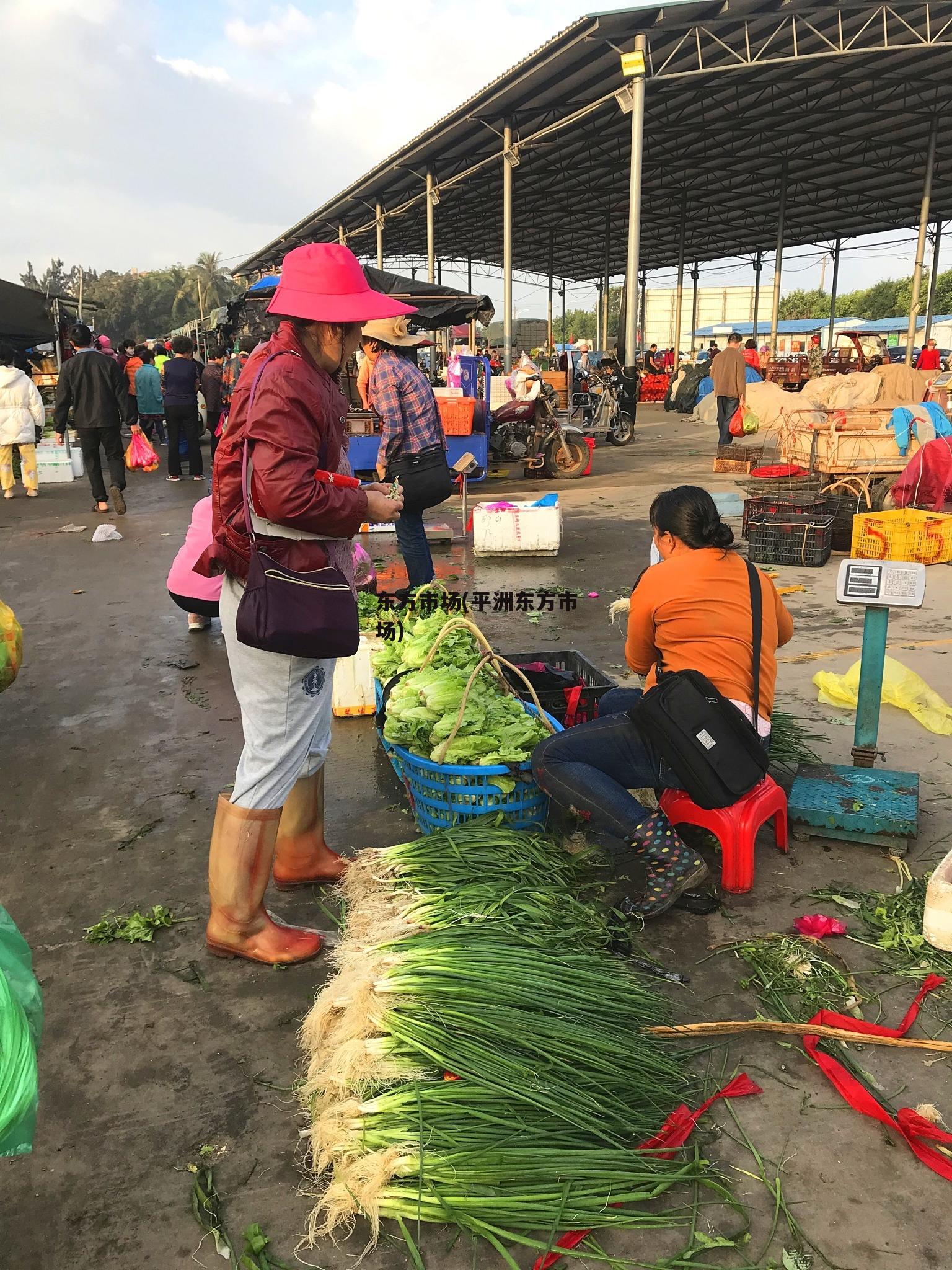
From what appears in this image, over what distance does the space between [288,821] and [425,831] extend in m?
0.56

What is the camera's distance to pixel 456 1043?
7.43ft

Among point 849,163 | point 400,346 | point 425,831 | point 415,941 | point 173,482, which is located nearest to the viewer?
point 415,941

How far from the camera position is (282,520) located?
2689 mm

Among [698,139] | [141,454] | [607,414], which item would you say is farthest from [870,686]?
[698,139]

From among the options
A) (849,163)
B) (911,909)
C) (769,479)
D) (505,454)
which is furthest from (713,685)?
(849,163)

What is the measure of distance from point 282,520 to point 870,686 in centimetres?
267

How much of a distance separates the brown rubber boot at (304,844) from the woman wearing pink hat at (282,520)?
0.87ft

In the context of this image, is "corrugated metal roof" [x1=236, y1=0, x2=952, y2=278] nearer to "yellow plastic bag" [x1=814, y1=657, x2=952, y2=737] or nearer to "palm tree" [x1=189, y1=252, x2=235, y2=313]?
"yellow plastic bag" [x1=814, y1=657, x2=952, y2=737]

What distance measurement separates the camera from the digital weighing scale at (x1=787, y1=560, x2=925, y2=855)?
141 inches

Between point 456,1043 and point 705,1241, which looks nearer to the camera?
point 705,1241

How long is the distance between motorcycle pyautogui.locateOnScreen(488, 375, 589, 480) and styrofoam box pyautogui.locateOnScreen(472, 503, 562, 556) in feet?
18.3

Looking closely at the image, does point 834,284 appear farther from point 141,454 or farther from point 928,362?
point 141,454

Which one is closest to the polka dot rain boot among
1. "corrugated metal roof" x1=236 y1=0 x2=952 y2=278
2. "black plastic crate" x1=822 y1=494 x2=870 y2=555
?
"black plastic crate" x1=822 y1=494 x2=870 y2=555

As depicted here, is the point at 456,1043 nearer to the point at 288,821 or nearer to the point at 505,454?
the point at 288,821
